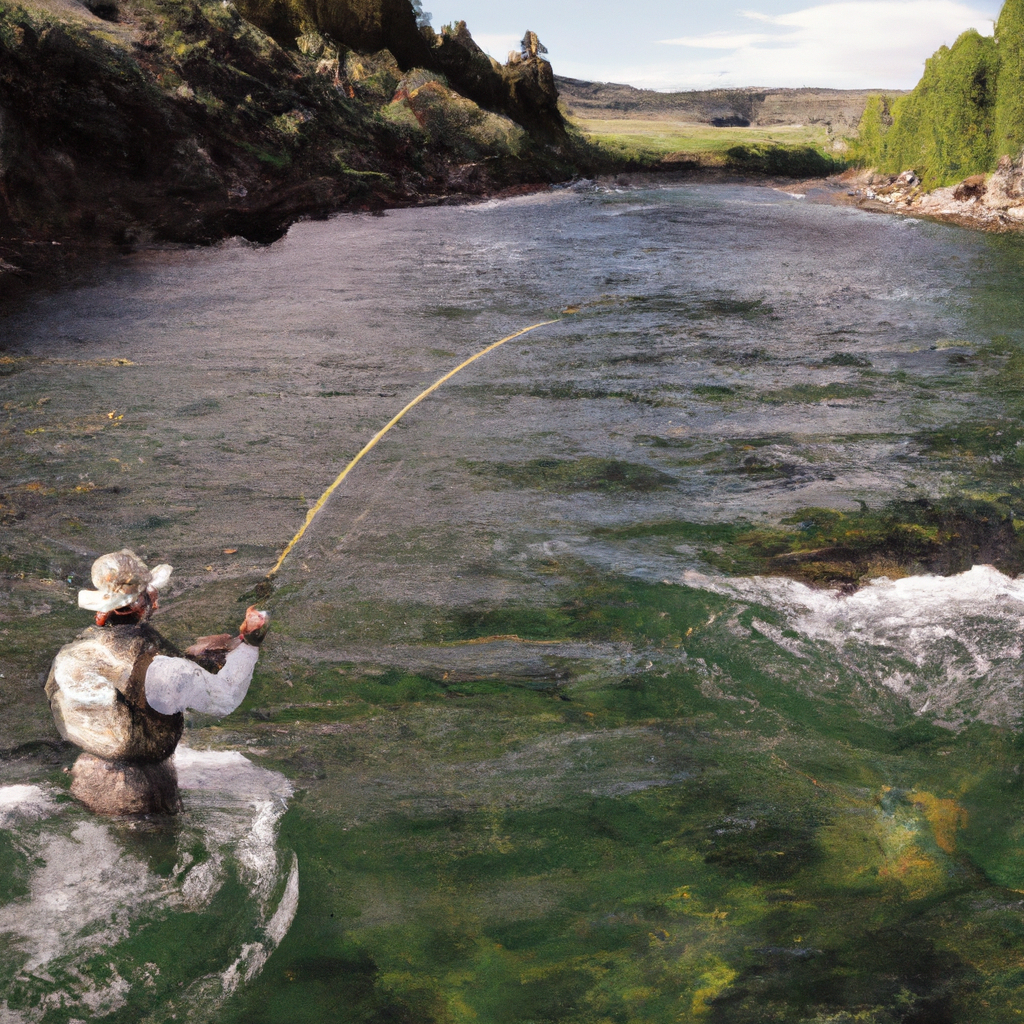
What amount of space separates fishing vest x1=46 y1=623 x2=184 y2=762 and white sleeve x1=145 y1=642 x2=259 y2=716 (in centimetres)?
8

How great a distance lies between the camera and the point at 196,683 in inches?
125

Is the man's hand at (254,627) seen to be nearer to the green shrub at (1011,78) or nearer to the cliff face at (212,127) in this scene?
the cliff face at (212,127)

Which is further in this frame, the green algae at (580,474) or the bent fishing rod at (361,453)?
the green algae at (580,474)

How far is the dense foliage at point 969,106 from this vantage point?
19.7 meters

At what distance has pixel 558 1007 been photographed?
3.09 m

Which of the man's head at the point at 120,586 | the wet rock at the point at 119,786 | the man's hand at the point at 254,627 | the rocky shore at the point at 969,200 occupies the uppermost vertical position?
the rocky shore at the point at 969,200

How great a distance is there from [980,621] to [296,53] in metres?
19.3

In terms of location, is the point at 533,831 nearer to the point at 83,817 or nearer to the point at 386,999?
the point at 386,999

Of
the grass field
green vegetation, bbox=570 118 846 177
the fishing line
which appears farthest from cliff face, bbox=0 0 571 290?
the fishing line

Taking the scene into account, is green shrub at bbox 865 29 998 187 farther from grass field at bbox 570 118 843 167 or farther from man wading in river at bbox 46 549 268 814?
man wading in river at bbox 46 549 268 814

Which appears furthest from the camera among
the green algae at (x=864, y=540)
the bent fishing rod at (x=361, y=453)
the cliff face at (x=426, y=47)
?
the cliff face at (x=426, y=47)

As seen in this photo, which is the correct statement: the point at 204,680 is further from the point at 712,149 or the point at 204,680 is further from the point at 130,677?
the point at 712,149

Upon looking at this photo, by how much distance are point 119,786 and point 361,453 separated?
469 cm

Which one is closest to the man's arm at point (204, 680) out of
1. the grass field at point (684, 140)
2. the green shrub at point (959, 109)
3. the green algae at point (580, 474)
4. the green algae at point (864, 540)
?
the green algae at point (864, 540)
